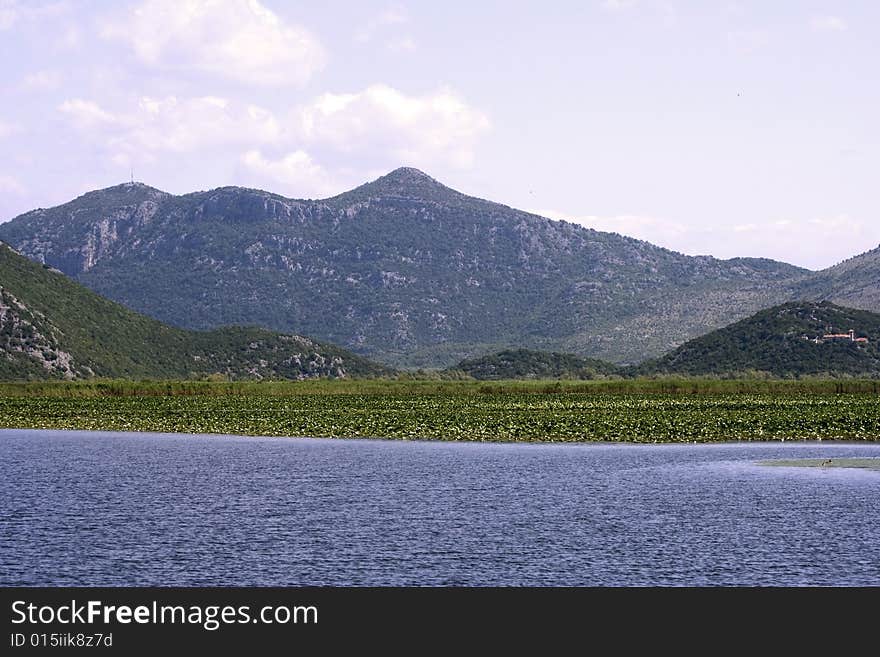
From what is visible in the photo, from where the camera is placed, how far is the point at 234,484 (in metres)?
54.4

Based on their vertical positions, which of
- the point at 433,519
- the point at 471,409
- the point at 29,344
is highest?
the point at 29,344

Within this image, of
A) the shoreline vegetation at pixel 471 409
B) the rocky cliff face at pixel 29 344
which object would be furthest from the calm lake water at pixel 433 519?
the rocky cliff face at pixel 29 344

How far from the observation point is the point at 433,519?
1714 inches

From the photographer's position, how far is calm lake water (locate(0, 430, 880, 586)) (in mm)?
34531

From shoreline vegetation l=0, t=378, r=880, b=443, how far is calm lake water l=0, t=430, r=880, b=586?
1338 centimetres

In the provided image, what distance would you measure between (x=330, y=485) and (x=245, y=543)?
15.3m

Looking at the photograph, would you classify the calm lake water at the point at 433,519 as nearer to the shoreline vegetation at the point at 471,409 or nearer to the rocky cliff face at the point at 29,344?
the shoreline vegetation at the point at 471,409

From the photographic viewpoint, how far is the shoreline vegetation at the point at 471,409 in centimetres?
8300

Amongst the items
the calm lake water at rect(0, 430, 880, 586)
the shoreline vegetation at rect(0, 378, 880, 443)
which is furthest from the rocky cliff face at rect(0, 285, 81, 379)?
the calm lake water at rect(0, 430, 880, 586)

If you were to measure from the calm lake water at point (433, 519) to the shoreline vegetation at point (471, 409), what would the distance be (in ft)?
43.9

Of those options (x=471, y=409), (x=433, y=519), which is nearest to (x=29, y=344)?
(x=471, y=409)

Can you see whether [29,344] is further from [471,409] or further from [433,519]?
[433,519]

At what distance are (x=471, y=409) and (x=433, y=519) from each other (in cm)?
6092
